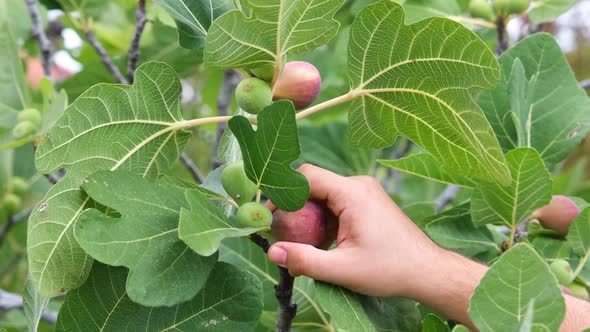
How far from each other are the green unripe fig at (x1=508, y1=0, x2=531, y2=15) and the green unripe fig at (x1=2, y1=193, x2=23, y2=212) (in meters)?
1.18

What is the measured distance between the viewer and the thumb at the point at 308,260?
2.65 ft

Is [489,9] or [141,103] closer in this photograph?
[141,103]

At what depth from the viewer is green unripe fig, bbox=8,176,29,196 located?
1881mm

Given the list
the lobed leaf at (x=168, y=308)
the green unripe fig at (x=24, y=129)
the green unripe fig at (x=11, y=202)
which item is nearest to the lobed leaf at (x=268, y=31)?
the lobed leaf at (x=168, y=308)

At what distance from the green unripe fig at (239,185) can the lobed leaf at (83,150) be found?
0.31 ft

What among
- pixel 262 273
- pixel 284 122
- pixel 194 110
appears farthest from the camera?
pixel 194 110

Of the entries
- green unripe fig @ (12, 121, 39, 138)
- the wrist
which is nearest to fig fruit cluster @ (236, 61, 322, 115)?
the wrist

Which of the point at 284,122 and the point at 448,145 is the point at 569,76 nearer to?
the point at 448,145

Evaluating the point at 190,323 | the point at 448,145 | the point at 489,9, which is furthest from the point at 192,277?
the point at 489,9

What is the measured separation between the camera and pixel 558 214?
44.9 inches

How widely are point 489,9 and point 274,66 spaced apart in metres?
0.82

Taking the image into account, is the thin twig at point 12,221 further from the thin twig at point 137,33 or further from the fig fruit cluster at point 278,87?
the fig fruit cluster at point 278,87

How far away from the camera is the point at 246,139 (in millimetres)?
800

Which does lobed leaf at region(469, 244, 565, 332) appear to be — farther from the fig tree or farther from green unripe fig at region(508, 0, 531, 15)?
green unripe fig at region(508, 0, 531, 15)
